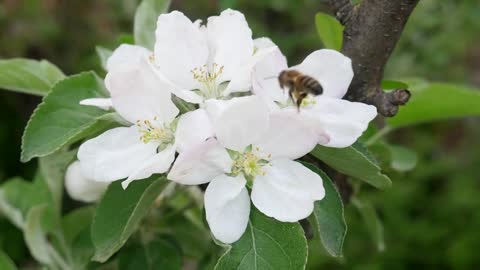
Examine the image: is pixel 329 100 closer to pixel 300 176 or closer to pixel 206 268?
pixel 300 176

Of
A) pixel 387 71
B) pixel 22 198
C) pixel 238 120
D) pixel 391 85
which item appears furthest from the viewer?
pixel 387 71

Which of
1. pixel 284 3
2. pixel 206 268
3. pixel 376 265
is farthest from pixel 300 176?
pixel 376 265

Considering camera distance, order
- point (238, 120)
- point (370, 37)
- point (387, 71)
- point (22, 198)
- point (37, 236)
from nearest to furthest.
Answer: point (238, 120), point (370, 37), point (37, 236), point (22, 198), point (387, 71)

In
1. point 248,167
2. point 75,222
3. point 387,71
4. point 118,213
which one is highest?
point 248,167

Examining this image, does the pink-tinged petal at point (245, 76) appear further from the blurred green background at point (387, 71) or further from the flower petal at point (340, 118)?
the blurred green background at point (387, 71)

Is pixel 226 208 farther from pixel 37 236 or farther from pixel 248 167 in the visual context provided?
pixel 37 236

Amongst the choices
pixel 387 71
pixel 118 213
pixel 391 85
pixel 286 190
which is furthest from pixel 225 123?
pixel 387 71

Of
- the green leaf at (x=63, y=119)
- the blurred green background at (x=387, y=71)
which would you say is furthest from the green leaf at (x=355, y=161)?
the blurred green background at (x=387, y=71)
